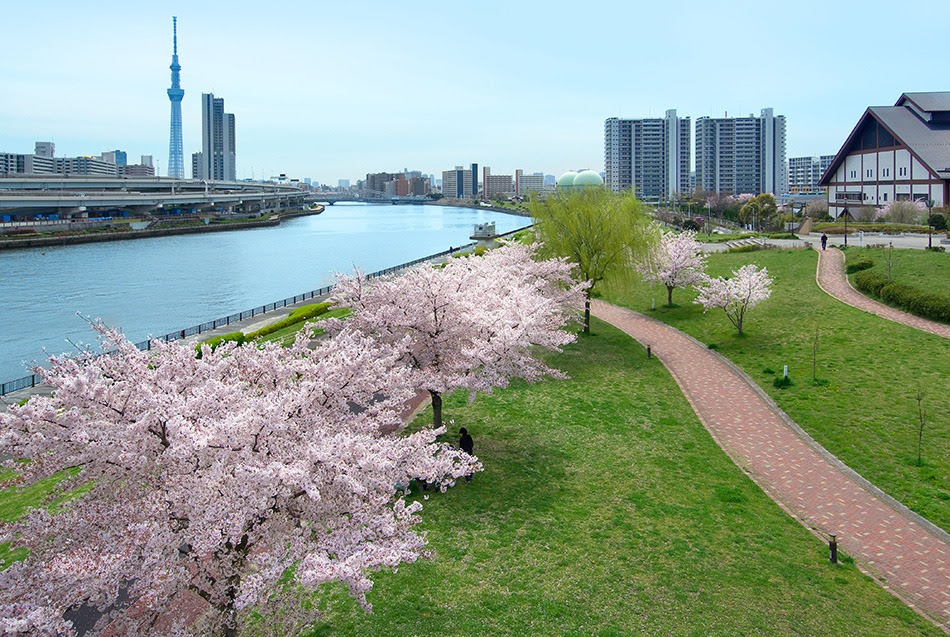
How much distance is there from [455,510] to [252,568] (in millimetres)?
6111

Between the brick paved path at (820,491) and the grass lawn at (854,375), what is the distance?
50 cm

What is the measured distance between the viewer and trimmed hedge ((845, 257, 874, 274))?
37.9 metres

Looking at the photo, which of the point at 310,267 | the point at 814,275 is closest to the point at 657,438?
the point at 814,275

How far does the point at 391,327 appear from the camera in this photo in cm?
1789

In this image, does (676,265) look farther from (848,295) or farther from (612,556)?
(612,556)

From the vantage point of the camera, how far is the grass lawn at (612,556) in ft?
37.3

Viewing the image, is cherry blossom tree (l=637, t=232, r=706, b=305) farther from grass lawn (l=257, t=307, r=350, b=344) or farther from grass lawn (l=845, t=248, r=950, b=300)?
grass lawn (l=257, t=307, r=350, b=344)

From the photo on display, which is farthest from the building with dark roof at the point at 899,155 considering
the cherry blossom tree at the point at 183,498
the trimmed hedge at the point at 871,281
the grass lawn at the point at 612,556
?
the cherry blossom tree at the point at 183,498

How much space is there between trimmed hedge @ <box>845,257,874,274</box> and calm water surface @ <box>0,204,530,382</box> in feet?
93.7

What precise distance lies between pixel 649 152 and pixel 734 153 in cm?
2147

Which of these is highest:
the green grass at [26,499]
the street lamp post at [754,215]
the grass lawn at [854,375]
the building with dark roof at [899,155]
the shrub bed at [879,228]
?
the building with dark roof at [899,155]

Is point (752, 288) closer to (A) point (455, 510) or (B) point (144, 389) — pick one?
(A) point (455, 510)

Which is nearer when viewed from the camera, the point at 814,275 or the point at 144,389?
the point at 144,389

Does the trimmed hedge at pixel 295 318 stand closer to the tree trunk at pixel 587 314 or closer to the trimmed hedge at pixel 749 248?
the tree trunk at pixel 587 314
